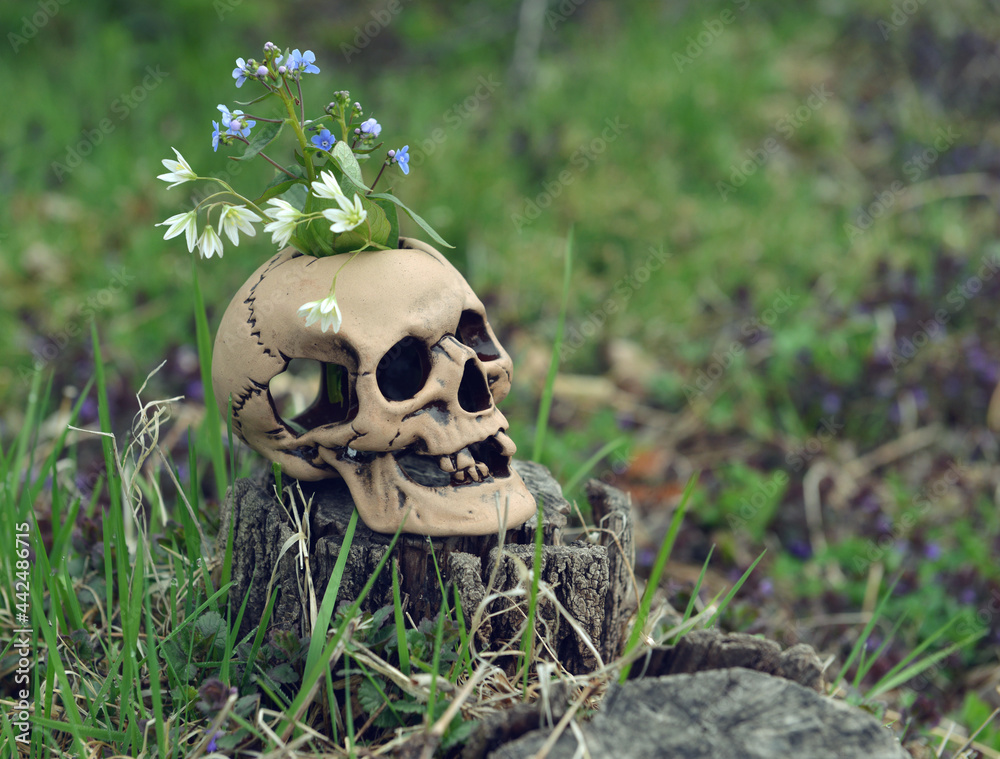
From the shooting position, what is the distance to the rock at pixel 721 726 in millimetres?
1389

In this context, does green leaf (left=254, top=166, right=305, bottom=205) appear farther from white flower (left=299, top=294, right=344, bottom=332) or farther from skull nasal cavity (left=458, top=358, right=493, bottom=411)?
skull nasal cavity (left=458, top=358, right=493, bottom=411)

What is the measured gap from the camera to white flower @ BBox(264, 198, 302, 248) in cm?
165

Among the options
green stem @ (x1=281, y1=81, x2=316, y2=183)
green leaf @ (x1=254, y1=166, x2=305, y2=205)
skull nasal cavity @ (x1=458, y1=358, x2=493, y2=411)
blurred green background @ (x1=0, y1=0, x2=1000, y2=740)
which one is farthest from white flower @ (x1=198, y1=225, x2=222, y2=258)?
blurred green background @ (x1=0, y1=0, x2=1000, y2=740)

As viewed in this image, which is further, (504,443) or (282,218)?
(504,443)

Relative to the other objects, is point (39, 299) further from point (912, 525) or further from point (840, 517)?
point (912, 525)

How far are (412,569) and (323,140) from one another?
3.08 ft

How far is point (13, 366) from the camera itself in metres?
4.00

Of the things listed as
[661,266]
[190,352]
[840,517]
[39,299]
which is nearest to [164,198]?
[39,299]

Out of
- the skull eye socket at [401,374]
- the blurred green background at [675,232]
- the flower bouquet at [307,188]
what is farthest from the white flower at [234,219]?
the blurred green background at [675,232]

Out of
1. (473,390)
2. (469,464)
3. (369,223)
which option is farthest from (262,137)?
(469,464)

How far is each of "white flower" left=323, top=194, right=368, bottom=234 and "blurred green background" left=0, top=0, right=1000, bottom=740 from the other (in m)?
1.56

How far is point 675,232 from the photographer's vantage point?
533 cm

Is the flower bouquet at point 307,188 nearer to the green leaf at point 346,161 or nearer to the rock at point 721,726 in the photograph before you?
the green leaf at point 346,161

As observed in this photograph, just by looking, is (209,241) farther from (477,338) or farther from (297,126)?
(477,338)
